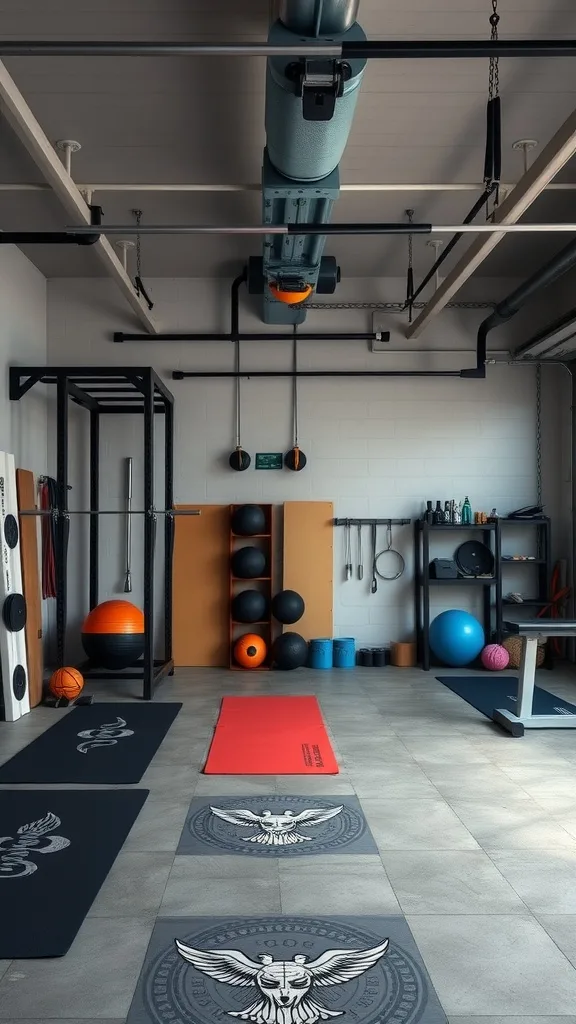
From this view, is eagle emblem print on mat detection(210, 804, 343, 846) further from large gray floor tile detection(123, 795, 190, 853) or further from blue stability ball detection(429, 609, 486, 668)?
blue stability ball detection(429, 609, 486, 668)

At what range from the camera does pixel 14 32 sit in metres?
4.32

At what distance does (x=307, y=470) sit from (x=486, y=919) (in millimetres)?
6046

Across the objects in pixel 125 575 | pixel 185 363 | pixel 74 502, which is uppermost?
pixel 185 363

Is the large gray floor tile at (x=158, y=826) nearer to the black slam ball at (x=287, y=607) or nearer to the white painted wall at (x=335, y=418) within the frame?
the black slam ball at (x=287, y=607)

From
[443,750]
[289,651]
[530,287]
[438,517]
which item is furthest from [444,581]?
[443,750]

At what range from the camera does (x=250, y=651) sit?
8.03 m

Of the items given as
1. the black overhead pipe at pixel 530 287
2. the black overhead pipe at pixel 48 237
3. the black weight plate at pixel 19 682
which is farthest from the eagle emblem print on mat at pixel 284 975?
the black overhead pipe at pixel 530 287

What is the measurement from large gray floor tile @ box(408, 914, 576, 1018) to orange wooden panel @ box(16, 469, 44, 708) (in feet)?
14.4

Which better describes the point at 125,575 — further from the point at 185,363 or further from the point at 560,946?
the point at 560,946

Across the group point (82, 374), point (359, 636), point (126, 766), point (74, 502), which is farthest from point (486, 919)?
point (74, 502)

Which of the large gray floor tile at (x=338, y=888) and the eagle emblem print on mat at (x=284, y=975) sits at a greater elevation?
the eagle emblem print on mat at (x=284, y=975)

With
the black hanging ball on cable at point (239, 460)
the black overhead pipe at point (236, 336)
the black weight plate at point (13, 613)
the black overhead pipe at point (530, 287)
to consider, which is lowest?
the black weight plate at point (13, 613)

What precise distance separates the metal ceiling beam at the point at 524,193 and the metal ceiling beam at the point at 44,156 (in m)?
2.60

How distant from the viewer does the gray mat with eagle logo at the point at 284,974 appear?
2289 mm
